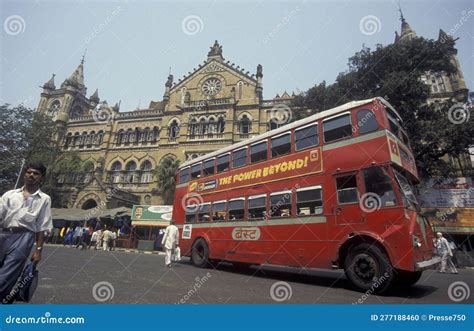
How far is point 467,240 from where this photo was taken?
696 inches

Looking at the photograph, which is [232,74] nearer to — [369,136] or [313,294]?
[369,136]

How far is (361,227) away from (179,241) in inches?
312

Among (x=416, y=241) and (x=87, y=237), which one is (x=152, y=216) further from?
(x=416, y=241)

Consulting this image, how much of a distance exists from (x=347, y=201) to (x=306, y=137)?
7.71 ft

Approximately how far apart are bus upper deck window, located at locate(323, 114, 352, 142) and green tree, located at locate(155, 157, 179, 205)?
18.3 meters

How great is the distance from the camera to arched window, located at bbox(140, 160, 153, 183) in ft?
99.0

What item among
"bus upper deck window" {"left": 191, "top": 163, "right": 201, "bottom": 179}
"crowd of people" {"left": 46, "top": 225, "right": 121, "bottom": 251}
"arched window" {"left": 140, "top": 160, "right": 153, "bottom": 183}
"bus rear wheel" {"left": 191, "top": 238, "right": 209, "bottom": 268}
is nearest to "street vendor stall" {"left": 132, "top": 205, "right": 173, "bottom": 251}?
"crowd of people" {"left": 46, "top": 225, "right": 121, "bottom": 251}

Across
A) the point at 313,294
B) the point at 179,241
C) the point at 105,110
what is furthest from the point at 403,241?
the point at 105,110

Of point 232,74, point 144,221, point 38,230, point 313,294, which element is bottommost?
point 313,294

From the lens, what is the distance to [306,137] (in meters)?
8.01

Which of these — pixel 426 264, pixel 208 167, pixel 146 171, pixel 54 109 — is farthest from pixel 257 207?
pixel 54 109

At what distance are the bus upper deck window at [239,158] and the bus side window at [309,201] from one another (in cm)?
272

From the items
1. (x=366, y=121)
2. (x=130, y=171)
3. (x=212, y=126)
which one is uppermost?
(x=212, y=126)

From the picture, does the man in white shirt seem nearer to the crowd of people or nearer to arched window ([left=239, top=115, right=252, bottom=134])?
the crowd of people
